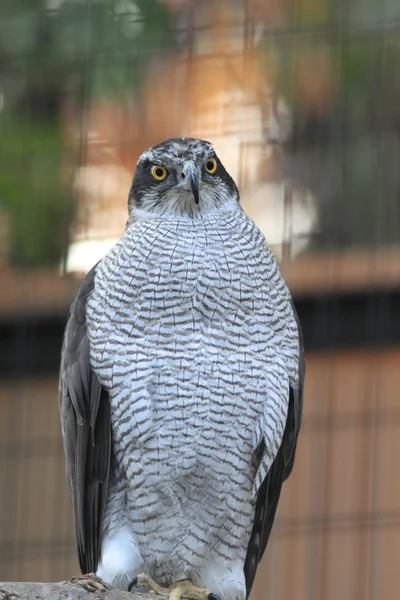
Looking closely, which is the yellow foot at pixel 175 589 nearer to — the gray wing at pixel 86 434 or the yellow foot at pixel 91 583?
the gray wing at pixel 86 434

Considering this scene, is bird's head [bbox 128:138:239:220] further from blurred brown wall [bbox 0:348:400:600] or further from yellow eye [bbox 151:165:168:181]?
blurred brown wall [bbox 0:348:400:600]

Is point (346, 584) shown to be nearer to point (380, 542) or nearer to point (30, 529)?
point (380, 542)

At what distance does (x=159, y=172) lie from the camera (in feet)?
14.6

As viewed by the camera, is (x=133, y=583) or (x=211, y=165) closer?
(x=133, y=583)

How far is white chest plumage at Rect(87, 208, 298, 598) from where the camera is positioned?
4.04 metres

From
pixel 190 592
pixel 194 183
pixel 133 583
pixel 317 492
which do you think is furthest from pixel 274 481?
pixel 317 492

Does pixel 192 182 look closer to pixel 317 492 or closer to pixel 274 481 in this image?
pixel 274 481

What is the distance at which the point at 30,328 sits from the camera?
6348 mm

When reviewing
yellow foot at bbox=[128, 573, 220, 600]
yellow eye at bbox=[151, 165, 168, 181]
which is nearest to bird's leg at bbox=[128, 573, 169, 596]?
yellow foot at bbox=[128, 573, 220, 600]

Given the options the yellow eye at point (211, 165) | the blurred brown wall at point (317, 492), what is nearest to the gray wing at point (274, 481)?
the yellow eye at point (211, 165)

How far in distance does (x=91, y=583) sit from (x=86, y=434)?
800 mm

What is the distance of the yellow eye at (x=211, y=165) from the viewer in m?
4.41

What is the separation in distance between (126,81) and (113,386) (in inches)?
84.1

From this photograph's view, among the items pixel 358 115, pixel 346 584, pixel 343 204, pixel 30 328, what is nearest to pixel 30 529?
pixel 30 328
